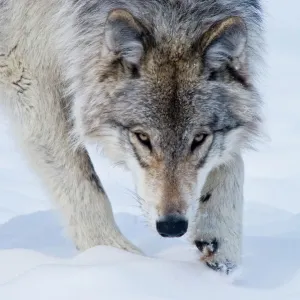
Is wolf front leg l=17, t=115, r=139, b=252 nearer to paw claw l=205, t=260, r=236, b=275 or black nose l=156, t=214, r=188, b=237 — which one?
paw claw l=205, t=260, r=236, b=275

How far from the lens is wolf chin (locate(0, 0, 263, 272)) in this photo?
13.4 ft

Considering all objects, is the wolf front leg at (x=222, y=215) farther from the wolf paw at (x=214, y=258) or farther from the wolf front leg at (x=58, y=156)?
the wolf front leg at (x=58, y=156)

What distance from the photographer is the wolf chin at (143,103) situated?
409 centimetres

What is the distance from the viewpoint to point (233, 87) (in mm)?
4367

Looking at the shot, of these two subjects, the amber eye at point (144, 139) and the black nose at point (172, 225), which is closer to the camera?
the black nose at point (172, 225)

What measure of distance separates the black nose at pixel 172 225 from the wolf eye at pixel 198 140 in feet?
1.41

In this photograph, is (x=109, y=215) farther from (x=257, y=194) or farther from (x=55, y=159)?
(x=257, y=194)

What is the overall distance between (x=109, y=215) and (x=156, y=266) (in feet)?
4.37

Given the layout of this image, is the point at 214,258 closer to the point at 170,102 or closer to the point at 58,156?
the point at 170,102

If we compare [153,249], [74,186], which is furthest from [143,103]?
[153,249]

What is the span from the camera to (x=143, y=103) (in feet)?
13.6

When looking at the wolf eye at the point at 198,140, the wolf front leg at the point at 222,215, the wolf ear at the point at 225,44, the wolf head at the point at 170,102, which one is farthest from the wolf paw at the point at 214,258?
the wolf ear at the point at 225,44

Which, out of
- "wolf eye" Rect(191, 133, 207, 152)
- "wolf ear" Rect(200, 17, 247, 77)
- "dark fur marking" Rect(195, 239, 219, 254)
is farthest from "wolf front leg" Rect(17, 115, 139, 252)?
"wolf ear" Rect(200, 17, 247, 77)

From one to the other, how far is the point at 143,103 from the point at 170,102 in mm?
144
